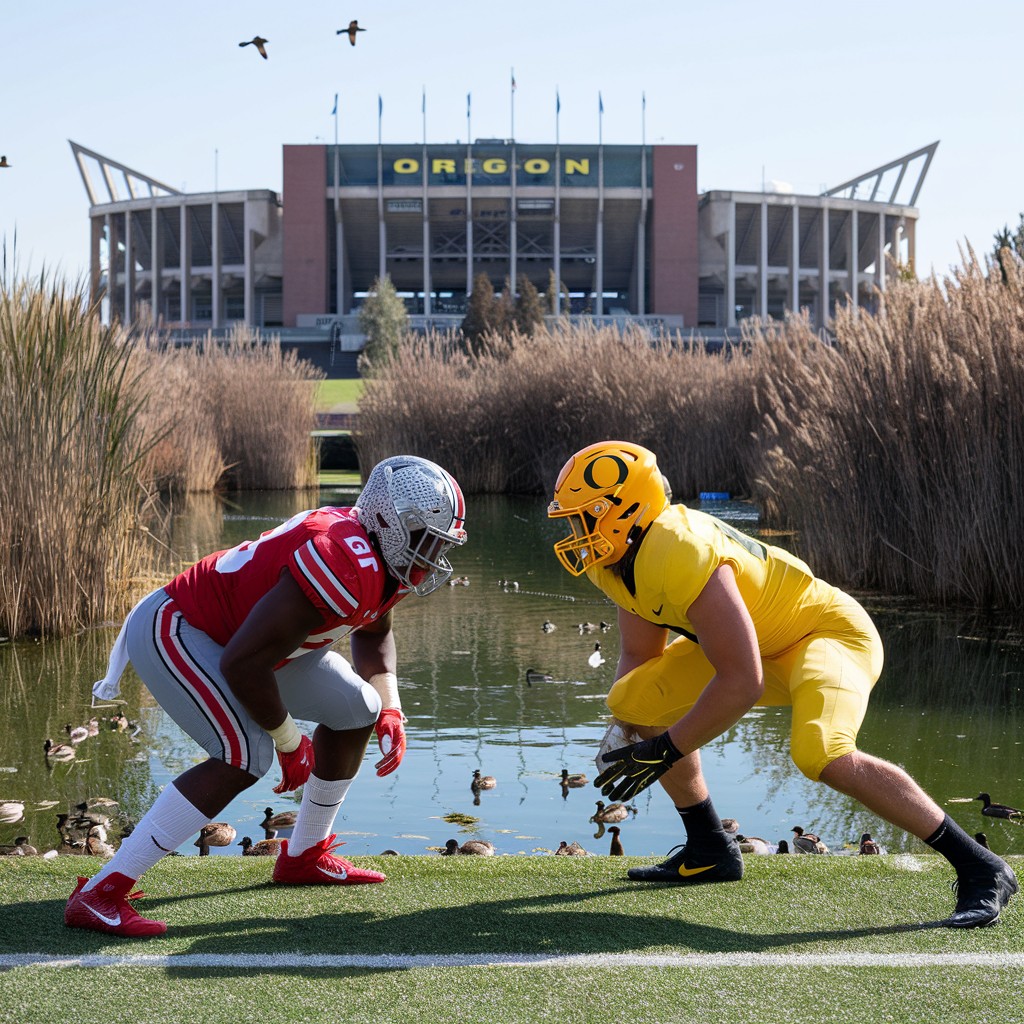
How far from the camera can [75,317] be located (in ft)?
32.2

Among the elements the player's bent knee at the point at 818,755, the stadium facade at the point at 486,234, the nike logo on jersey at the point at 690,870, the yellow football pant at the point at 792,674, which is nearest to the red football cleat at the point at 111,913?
the yellow football pant at the point at 792,674

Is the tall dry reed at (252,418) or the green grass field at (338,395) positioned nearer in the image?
the tall dry reed at (252,418)

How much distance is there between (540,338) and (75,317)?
17266 millimetres

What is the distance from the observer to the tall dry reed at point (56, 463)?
948 cm

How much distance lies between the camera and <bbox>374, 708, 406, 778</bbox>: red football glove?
4.20 meters

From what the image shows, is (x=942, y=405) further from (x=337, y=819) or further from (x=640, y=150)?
(x=640, y=150)

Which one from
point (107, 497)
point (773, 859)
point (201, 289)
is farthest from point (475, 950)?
point (201, 289)

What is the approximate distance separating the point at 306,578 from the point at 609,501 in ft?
3.08

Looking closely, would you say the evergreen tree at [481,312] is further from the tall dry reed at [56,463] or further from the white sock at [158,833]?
the white sock at [158,833]

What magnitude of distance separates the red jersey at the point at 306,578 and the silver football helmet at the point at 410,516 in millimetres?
54

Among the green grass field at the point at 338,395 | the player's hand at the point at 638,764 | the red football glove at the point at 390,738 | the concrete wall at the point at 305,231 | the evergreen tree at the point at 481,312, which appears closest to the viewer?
the player's hand at the point at 638,764

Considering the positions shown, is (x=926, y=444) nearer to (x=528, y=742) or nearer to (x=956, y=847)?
(x=528, y=742)

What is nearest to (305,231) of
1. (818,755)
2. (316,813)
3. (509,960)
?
(316,813)

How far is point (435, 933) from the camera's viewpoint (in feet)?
12.7
